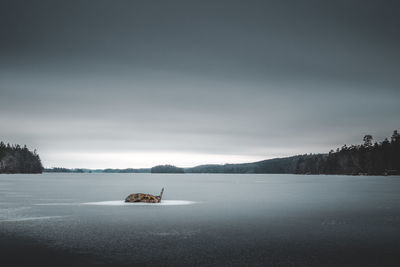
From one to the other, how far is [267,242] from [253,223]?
7.15 meters

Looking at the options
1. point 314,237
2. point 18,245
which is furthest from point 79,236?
point 314,237

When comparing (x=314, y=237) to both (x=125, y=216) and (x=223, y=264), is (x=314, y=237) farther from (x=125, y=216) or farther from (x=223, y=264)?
(x=125, y=216)

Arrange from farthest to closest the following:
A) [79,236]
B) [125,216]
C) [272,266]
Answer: [125,216]
[79,236]
[272,266]

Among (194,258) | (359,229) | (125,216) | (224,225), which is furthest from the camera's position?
(125,216)

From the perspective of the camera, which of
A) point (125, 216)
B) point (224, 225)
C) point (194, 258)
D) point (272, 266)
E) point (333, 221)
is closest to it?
point (272, 266)

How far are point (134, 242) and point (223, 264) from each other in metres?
5.90

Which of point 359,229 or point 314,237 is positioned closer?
point 314,237

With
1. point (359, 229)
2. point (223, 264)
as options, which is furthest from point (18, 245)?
point (359, 229)

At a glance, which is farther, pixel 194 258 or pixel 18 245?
pixel 18 245

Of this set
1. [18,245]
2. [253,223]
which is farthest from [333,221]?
[18,245]

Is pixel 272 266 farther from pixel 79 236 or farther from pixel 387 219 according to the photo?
pixel 387 219

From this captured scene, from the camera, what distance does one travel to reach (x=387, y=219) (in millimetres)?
26859

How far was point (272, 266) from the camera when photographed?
1321 centimetres

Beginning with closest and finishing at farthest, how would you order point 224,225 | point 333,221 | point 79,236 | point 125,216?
point 79,236, point 224,225, point 333,221, point 125,216
